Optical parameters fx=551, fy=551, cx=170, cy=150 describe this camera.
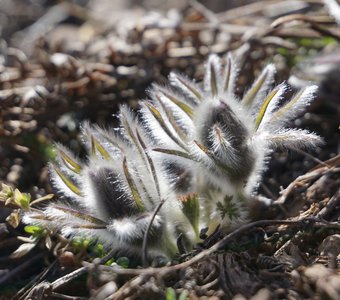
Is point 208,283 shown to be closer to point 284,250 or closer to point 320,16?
point 284,250

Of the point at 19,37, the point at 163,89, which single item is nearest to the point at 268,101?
the point at 163,89

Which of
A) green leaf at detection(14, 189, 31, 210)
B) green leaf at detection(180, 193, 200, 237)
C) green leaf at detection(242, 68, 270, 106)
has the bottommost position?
green leaf at detection(180, 193, 200, 237)

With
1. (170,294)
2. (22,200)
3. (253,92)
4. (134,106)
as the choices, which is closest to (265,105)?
(253,92)

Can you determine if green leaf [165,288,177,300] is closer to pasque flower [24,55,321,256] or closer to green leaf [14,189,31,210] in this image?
pasque flower [24,55,321,256]

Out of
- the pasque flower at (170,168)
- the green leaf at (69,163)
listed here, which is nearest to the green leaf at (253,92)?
the pasque flower at (170,168)

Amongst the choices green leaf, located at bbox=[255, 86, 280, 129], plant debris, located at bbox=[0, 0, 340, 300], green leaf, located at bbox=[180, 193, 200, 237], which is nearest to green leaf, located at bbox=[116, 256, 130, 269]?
plant debris, located at bbox=[0, 0, 340, 300]

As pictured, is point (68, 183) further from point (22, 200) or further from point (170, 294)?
point (170, 294)

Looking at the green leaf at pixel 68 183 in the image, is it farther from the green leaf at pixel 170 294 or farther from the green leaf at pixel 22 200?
the green leaf at pixel 170 294

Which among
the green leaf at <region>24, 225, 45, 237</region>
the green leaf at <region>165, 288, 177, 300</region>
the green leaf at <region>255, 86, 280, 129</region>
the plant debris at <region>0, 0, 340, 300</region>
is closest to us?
the green leaf at <region>165, 288, 177, 300</region>
